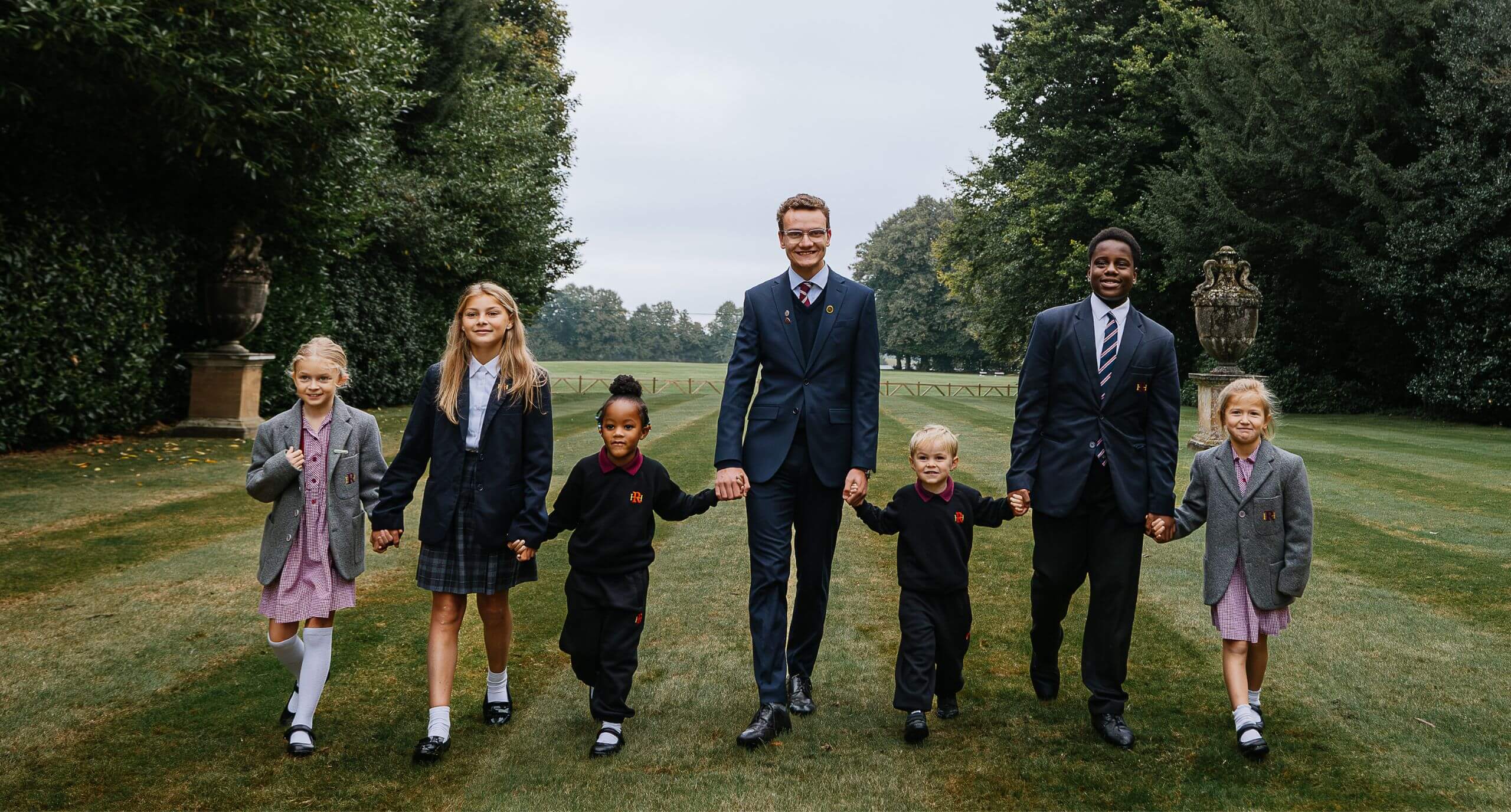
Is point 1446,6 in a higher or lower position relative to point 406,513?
higher

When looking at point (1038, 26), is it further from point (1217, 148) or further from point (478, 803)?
point (478, 803)

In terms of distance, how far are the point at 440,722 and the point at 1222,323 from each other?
15.1 metres

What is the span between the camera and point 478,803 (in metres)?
3.46

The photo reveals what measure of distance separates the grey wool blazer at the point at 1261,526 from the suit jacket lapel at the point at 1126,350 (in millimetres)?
502

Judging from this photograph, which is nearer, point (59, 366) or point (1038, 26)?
point (59, 366)

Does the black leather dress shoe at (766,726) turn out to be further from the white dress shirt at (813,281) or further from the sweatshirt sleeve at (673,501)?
the white dress shirt at (813,281)

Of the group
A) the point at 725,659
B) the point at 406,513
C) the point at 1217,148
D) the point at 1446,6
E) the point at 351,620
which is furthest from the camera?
the point at 1217,148

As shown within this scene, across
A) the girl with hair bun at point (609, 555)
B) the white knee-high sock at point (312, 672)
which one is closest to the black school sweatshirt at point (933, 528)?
the girl with hair bun at point (609, 555)

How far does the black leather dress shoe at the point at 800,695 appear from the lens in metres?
4.39

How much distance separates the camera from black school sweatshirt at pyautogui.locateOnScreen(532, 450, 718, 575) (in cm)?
406

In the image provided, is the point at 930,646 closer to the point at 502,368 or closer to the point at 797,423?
the point at 797,423

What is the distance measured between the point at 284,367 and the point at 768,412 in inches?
666

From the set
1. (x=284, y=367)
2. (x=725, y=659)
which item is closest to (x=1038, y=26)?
(x=284, y=367)

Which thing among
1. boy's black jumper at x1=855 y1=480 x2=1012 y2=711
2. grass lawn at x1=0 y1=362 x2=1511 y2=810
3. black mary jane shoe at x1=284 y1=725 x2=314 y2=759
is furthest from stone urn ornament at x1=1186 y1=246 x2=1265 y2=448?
black mary jane shoe at x1=284 y1=725 x2=314 y2=759
